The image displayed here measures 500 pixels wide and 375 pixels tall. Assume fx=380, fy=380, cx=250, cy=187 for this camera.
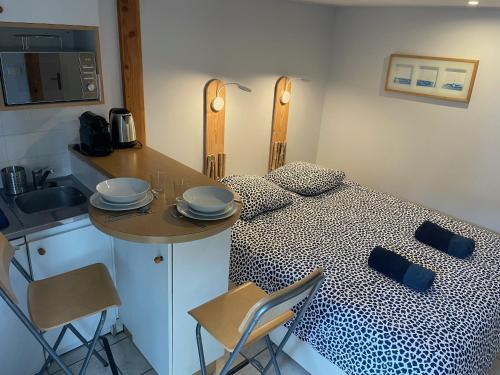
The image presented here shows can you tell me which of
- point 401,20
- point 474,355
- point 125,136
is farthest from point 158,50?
point 474,355

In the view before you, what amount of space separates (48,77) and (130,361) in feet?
5.09

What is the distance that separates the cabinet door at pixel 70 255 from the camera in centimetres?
183

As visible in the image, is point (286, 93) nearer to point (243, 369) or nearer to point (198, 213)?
point (198, 213)

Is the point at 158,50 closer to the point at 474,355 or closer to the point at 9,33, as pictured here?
the point at 9,33

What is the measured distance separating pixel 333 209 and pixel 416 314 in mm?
1185

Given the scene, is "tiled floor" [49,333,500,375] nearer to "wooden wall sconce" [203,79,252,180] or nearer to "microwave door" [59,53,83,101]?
"microwave door" [59,53,83,101]

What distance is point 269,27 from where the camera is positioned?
3.24 metres

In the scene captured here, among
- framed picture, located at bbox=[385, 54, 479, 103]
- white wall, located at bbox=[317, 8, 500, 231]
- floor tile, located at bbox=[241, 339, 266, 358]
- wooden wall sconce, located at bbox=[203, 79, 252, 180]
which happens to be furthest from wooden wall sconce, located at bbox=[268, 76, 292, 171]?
floor tile, located at bbox=[241, 339, 266, 358]

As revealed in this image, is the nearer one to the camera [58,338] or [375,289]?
[58,338]

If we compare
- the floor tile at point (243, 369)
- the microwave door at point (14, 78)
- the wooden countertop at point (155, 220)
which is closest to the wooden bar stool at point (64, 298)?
the wooden countertop at point (155, 220)

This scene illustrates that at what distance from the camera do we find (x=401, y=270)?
206 centimetres

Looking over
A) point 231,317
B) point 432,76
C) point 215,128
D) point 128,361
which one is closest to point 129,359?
point 128,361

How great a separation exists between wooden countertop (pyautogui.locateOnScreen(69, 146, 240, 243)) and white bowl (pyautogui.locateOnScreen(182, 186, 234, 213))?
0.06 meters

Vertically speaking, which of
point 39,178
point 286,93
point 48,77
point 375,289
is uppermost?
point 48,77
